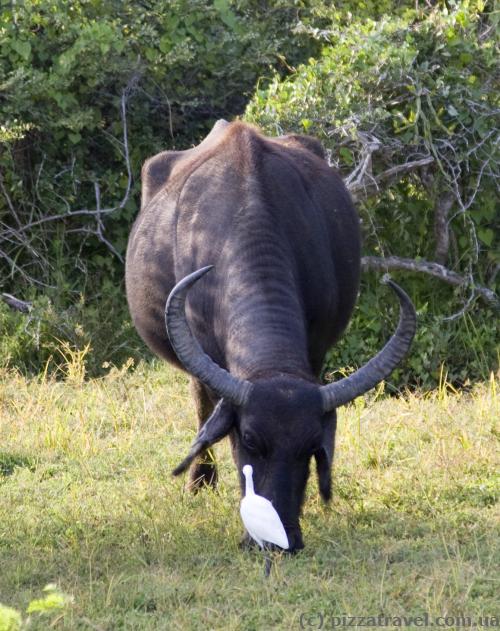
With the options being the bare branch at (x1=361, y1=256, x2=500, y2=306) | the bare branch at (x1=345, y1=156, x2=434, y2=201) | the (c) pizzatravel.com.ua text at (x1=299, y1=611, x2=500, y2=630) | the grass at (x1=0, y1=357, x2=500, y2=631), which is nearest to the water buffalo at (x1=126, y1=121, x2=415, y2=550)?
the grass at (x1=0, y1=357, x2=500, y2=631)

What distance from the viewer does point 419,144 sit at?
7867 millimetres

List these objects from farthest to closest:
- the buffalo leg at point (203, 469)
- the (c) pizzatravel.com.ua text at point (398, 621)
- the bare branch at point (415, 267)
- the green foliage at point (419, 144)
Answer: the bare branch at point (415, 267), the green foliage at point (419, 144), the buffalo leg at point (203, 469), the (c) pizzatravel.com.ua text at point (398, 621)

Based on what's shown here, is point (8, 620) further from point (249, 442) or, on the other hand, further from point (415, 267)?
point (415, 267)

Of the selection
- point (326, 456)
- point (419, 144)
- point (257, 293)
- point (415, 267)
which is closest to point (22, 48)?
point (419, 144)

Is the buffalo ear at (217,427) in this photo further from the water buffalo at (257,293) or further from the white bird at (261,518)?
the white bird at (261,518)

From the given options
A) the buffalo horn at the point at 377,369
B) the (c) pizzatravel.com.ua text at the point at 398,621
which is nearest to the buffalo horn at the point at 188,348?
the buffalo horn at the point at 377,369

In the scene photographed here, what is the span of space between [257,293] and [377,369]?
0.65 metres

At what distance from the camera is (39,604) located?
2701 mm

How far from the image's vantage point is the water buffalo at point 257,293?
4.66 meters

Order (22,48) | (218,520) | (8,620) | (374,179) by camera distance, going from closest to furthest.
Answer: (8,620) < (218,520) < (374,179) < (22,48)

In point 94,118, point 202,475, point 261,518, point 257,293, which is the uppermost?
point 257,293

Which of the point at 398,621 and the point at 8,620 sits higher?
the point at 8,620

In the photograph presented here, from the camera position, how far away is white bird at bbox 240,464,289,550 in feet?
14.9

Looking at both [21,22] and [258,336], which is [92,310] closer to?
[21,22]
